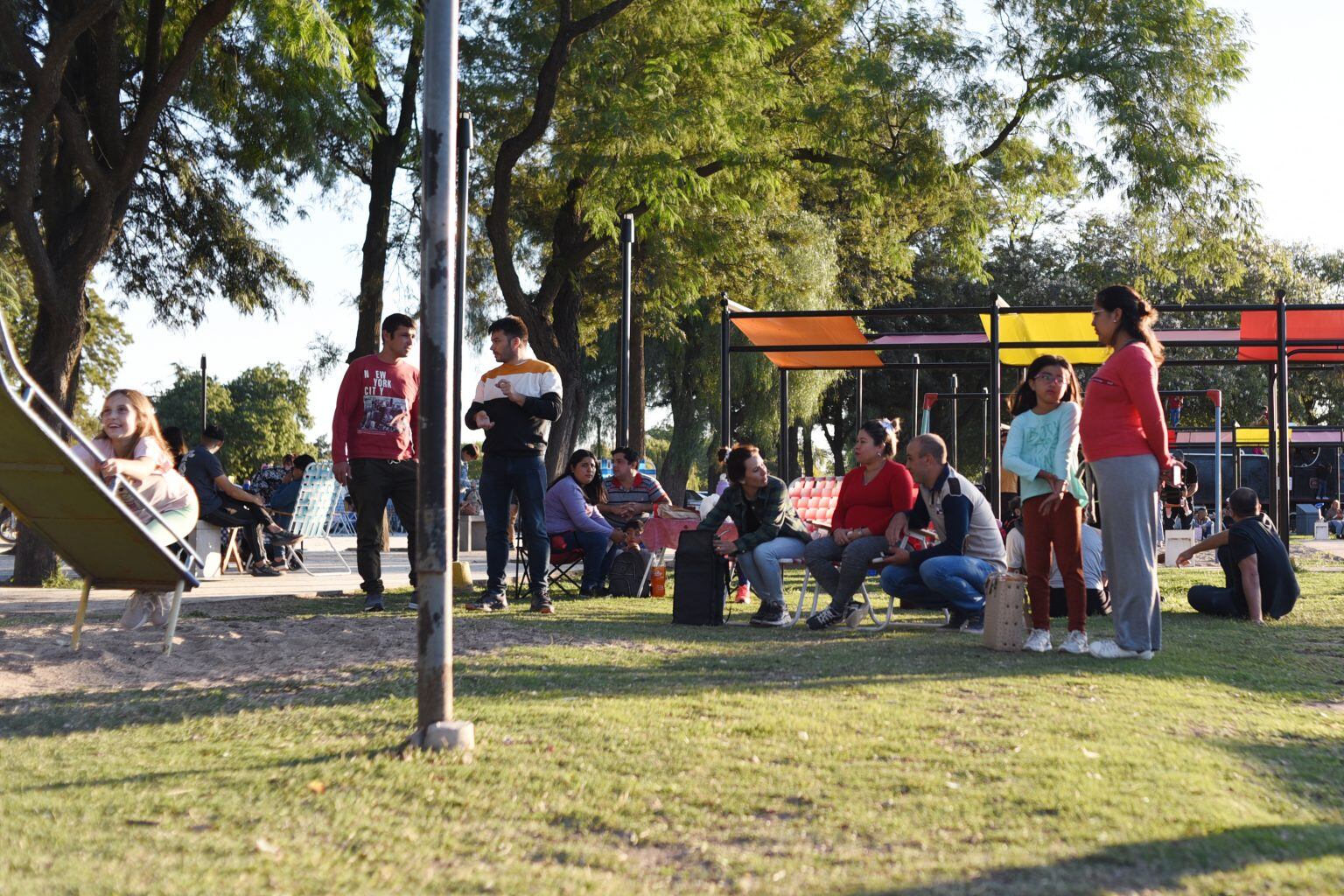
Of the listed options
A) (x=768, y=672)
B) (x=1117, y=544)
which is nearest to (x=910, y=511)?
(x=1117, y=544)

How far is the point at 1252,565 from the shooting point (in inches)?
409

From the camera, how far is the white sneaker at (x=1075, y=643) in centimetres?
804

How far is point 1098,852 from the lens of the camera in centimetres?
359

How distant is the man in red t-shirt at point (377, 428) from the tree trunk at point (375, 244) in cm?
802

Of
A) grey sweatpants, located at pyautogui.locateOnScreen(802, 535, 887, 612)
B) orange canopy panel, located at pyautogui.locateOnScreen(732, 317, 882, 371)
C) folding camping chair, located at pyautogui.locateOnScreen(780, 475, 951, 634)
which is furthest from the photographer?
orange canopy panel, located at pyautogui.locateOnScreen(732, 317, 882, 371)

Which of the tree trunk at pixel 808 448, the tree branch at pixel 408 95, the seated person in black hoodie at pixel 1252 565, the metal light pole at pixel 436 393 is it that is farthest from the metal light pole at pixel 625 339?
the tree trunk at pixel 808 448

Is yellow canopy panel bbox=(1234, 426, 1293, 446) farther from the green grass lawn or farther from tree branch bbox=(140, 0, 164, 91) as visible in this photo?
the green grass lawn

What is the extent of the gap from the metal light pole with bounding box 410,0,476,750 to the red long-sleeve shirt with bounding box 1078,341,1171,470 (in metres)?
4.19

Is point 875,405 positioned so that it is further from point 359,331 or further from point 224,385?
point 224,385

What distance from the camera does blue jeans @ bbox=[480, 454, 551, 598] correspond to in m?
10.1

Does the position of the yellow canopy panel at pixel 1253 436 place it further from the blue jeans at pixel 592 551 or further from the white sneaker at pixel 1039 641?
the white sneaker at pixel 1039 641

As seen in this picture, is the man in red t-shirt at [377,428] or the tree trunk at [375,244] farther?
the tree trunk at [375,244]

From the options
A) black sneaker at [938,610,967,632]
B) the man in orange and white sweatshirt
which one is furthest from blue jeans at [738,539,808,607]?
the man in orange and white sweatshirt

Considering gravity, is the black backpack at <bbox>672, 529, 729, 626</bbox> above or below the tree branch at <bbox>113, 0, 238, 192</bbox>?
below
